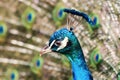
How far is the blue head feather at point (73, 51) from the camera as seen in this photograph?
3482 millimetres

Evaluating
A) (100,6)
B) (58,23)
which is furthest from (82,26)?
(58,23)

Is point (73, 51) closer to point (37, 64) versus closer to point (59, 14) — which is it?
point (59, 14)

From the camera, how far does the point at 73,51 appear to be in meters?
3.54

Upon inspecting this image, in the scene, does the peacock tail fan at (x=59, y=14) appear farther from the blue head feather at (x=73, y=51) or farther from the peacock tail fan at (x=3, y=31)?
the blue head feather at (x=73, y=51)

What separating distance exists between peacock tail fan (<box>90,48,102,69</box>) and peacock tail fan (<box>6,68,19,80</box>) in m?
0.84

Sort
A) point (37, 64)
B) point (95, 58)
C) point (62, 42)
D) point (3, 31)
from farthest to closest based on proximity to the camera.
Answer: point (3, 31), point (37, 64), point (95, 58), point (62, 42)

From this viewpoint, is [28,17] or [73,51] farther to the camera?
[28,17]

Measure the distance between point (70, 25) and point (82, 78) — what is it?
30 cm

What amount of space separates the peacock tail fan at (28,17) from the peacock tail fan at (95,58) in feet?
2.64

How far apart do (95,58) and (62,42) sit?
104cm

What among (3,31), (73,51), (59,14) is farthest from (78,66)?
(3,31)

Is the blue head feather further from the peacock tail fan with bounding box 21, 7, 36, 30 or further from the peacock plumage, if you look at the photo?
the peacock tail fan with bounding box 21, 7, 36, 30

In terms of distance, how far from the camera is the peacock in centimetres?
346

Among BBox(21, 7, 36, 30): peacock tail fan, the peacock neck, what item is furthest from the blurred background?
the peacock neck
